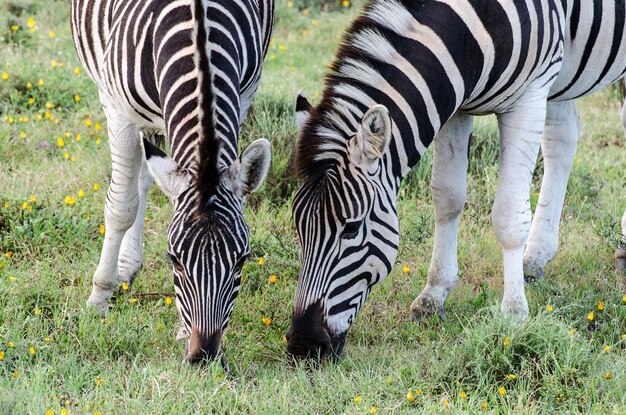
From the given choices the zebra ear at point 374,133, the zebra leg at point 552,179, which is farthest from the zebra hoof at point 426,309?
the zebra ear at point 374,133

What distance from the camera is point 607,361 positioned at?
187 inches

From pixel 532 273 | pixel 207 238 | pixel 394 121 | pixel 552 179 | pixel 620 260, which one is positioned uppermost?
pixel 394 121

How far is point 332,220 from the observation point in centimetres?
456

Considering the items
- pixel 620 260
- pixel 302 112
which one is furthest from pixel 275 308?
pixel 620 260

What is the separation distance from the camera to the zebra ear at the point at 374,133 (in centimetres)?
434

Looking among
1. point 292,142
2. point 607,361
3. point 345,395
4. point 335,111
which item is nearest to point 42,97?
point 292,142

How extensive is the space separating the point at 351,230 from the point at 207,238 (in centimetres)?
79

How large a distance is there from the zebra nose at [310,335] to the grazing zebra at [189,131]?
0.40 metres

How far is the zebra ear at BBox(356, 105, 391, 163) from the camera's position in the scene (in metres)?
4.34

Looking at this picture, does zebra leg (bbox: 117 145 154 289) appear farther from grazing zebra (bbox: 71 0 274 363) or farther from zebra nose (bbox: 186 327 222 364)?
zebra nose (bbox: 186 327 222 364)

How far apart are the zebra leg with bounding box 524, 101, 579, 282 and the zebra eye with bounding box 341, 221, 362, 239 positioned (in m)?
2.18

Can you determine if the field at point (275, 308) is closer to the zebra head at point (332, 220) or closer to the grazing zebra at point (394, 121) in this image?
the zebra head at point (332, 220)

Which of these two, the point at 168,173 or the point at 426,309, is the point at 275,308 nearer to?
the point at 426,309

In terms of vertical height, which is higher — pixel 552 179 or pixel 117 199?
pixel 552 179
